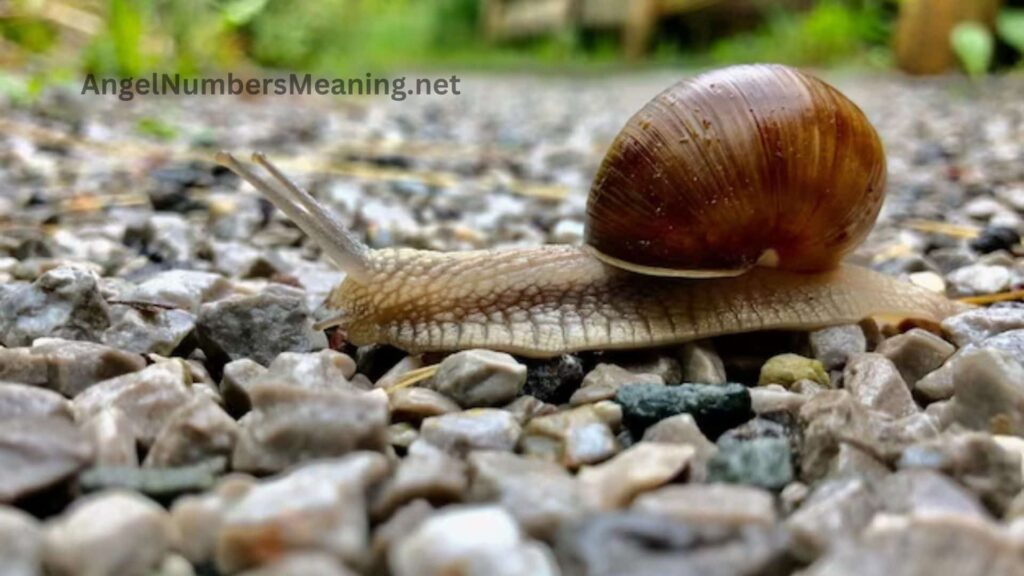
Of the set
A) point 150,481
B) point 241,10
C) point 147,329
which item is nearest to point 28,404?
point 150,481

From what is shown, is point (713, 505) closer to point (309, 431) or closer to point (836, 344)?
point (309, 431)

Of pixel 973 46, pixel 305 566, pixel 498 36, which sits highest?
pixel 305 566

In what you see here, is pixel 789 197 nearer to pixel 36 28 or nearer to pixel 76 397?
pixel 76 397

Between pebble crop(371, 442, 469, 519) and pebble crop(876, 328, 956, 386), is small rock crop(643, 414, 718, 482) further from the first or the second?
pebble crop(876, 328, 956, 386)

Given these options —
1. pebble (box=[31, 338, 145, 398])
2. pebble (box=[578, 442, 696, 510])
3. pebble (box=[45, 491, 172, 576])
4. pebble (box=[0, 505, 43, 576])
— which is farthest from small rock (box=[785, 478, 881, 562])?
pebble (box=[31, 338, 145, 398])

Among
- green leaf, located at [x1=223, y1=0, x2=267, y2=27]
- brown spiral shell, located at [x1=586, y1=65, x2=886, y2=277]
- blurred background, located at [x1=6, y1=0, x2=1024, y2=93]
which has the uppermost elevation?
green leaf, located at [x1=223, y1=0, x2=267, y2=27]

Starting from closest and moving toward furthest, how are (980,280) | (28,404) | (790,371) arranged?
(28,404), (790,371), (980,280)

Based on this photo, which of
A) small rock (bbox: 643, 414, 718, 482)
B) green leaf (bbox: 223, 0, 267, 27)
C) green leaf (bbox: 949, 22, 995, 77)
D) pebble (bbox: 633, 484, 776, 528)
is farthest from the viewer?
green leaf (bbox: 949, 22, 995, 77)
